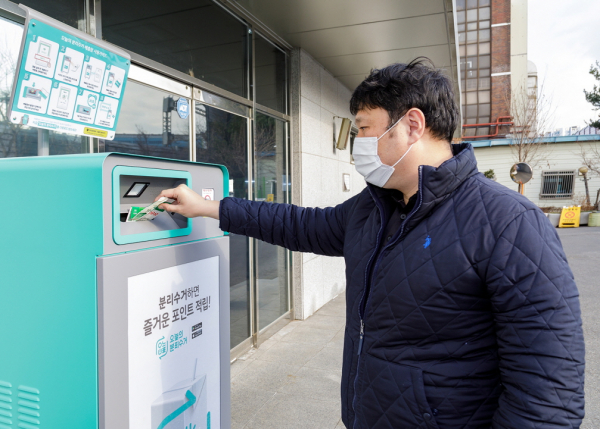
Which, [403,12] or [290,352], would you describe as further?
[290,352]

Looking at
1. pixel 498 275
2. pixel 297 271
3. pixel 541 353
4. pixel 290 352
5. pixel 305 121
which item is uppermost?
pixel 305 121

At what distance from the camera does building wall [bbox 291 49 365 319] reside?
5098 mm

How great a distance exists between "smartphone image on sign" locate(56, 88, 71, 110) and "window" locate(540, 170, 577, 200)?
23238 millimetres

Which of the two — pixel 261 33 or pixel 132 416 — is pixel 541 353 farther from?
pixel 261 33

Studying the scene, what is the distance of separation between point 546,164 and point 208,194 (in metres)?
23.3

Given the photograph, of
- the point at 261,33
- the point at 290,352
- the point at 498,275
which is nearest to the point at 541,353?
the point at 498,275

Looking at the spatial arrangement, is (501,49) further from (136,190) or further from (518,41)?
(136,190)

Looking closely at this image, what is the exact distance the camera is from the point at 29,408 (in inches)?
50.8

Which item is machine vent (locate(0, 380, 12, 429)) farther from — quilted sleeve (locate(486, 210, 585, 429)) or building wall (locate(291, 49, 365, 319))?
building wall (locate(291, 49, 365, 319))

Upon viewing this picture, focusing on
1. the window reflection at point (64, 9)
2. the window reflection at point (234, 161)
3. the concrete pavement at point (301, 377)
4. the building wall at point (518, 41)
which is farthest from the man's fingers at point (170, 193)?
the building wall at point (518, 41)

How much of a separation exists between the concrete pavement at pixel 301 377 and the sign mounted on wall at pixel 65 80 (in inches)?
89.1

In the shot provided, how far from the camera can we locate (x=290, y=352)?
431cm

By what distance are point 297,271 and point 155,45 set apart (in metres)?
3.02

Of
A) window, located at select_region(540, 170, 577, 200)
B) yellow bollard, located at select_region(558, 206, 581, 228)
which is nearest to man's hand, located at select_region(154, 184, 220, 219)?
yellow bollard, located at select_region(558, 206, 581, 228)
